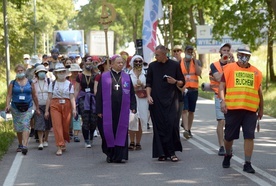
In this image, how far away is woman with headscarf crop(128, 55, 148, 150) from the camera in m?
15.2

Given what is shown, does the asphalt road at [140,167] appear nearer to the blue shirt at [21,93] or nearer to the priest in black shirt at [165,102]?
the priest in black shirt at [165,102]

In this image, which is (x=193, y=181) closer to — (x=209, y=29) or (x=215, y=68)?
(x=215, y=68)

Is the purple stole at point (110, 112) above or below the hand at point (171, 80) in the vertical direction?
below

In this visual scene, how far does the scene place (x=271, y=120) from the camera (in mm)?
21812

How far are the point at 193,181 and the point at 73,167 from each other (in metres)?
2.66

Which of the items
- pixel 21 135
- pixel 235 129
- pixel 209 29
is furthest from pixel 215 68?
pixel 209 29

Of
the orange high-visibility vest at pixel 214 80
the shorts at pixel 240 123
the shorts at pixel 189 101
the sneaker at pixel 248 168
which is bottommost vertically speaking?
the sneaker at pixel 248 168

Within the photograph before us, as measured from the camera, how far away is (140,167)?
12.7 metres

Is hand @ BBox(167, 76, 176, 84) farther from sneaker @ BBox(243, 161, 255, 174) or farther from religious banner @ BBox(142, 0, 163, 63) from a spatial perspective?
religious banner @ BBox(142, 0, 163, 63)

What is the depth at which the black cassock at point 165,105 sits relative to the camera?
13523mm

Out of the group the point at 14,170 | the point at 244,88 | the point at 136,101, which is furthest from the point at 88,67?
the point at 244,88

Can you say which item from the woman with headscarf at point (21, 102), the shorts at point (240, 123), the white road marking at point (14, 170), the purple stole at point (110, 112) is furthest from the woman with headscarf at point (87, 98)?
the shorts at point (240, 123)

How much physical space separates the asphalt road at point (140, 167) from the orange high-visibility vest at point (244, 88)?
98 cm

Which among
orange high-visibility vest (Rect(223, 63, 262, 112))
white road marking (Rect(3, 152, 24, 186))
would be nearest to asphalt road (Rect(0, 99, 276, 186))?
white road marking (Rect(3, 152, 24, 186))
